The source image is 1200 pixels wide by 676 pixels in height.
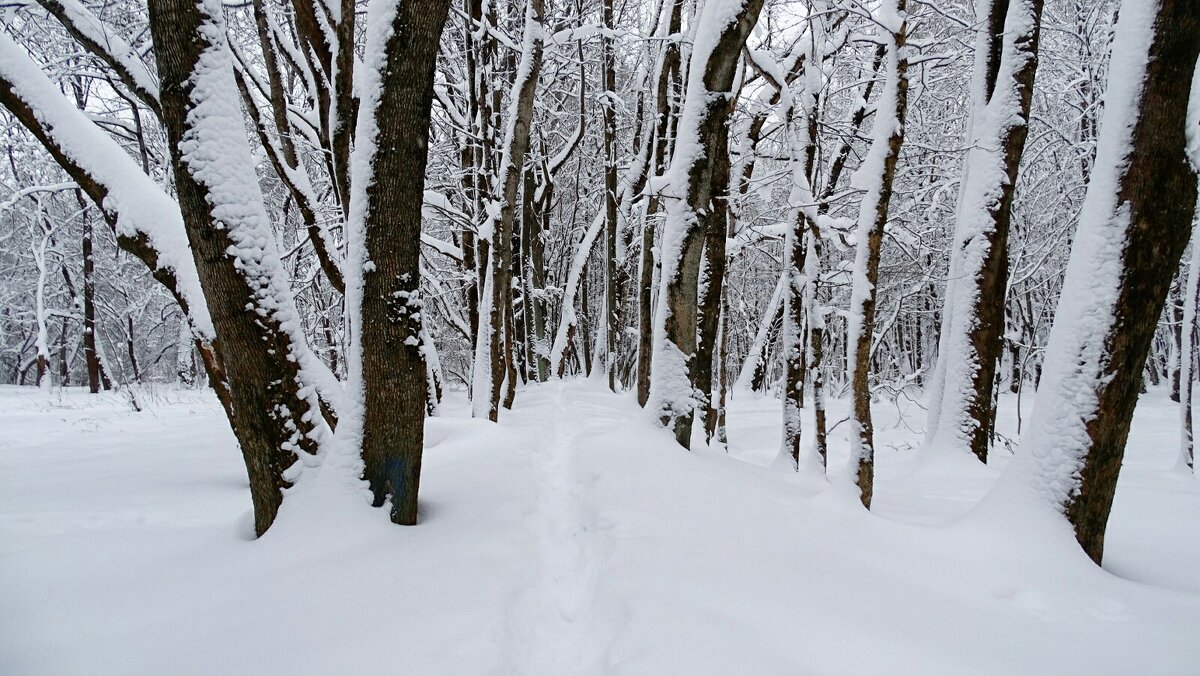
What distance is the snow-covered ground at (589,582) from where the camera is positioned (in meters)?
2.30

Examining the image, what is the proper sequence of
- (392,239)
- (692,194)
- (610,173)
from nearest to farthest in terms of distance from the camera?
(392,239) < (692,194) < (610,173)

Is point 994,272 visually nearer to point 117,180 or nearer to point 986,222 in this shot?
point 986,222

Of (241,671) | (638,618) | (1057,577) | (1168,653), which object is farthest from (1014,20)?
(241,671)

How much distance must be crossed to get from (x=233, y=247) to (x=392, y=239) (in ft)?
2.67

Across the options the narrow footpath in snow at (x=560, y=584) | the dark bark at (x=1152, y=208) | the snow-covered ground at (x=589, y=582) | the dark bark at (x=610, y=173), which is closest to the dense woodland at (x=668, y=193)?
the dark bark at (x=1152, y=208)

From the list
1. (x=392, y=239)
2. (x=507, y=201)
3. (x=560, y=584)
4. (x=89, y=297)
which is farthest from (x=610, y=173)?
(x=89, y=297)

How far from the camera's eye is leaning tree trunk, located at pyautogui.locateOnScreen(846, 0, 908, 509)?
4.60m

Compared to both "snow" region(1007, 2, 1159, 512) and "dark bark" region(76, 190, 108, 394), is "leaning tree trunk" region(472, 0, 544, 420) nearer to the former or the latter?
"snow" region(1007, 2, 1159, 512)

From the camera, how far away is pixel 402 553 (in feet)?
10.2

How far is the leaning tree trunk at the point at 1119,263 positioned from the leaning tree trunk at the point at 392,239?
152 inches

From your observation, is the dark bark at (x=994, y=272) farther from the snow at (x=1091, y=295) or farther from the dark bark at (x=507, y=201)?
the dark bark at (x=507, y=201)

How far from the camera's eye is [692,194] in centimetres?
543

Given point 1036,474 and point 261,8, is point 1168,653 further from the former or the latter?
point 261,8

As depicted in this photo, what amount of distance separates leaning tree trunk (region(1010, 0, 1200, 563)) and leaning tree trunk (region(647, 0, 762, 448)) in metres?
2.72
